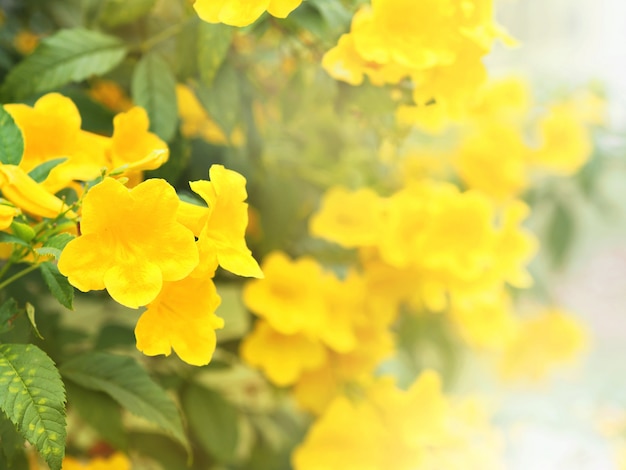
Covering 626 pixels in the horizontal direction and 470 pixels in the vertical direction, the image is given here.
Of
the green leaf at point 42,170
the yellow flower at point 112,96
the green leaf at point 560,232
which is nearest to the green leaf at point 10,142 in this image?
→ the green leaf at point 42,170

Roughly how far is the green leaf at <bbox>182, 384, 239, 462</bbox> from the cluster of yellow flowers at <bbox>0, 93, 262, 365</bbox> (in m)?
0.28

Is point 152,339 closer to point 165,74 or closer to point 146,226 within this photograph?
point 146,226

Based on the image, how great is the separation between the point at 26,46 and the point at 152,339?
1.31ft

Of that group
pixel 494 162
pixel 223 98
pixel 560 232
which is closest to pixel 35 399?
pixel 223 98

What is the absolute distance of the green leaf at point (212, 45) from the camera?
453 mm

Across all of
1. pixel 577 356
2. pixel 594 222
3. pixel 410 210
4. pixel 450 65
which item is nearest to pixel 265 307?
pixel 410 210

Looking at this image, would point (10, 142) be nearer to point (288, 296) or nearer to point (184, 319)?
point (184, 319)

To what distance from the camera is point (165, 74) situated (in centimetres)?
50

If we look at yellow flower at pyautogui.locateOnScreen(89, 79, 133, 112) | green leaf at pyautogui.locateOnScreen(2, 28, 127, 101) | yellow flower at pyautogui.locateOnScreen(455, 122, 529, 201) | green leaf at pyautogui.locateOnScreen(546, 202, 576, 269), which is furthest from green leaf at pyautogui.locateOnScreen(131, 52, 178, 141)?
green leaf at pyautogui.locateOnScreen(546, 202, 576, 269)

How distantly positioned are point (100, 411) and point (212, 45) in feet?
0.84

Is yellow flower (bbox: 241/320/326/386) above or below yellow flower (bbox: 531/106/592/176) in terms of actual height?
below

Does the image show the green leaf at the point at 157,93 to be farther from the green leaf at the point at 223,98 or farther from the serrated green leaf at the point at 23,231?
the serrated green leaf at the point at 23,231

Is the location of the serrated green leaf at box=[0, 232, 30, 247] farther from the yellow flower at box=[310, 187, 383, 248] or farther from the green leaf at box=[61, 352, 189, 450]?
the yellow flower at box=[310, 187, 383, 248]

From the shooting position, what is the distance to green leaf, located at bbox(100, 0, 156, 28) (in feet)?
1.63
